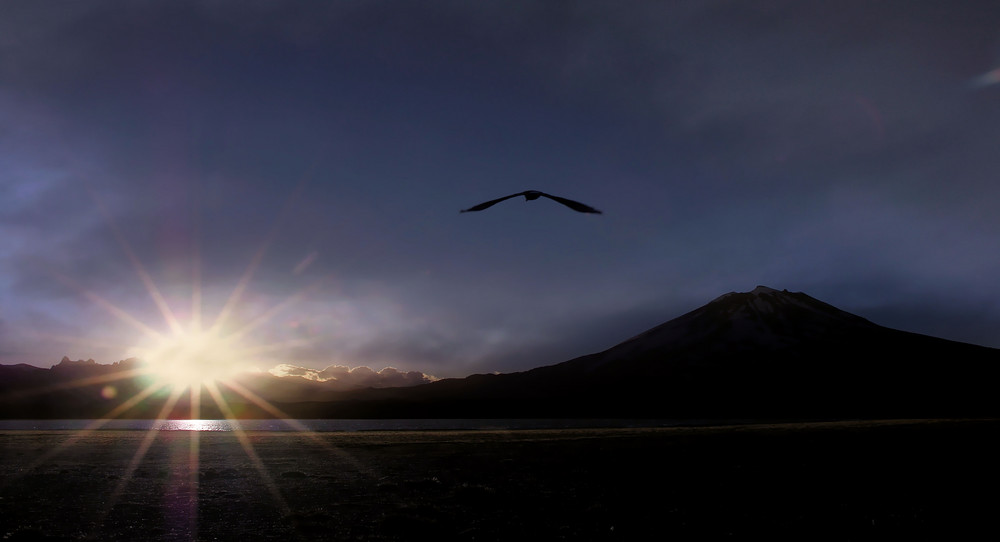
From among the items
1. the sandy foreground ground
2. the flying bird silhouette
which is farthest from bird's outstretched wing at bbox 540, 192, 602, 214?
the sandy foreground ground

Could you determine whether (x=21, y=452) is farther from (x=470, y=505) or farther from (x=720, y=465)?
(x=720, y=465)

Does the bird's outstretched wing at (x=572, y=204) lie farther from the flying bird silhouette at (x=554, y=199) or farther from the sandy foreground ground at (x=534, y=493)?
the sandy foreground ground at (x=534, y=493)

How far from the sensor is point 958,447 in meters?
25.8

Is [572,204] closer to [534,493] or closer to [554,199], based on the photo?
[554,199]

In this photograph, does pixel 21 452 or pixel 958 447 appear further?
pixel 21 452

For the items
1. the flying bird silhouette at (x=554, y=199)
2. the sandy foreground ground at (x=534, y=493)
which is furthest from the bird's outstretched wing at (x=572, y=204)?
the sandy foreground ground at (x=534, y=493)

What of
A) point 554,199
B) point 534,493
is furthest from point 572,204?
point 534,493

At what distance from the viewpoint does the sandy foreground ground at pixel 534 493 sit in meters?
14.3

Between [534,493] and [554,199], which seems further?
[534,493]

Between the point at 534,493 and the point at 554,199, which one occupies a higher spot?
the point at 554,199

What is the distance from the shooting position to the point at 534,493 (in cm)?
1916

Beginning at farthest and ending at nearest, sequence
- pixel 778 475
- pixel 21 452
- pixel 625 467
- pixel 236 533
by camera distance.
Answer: pixel 21 452 → pixel 625 467 → pixel 778 475 → pixel 236 533

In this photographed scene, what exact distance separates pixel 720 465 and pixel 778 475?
117 inches

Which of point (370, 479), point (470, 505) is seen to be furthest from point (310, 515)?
point (370, 479)
